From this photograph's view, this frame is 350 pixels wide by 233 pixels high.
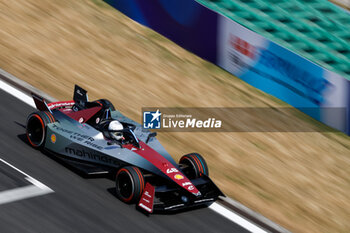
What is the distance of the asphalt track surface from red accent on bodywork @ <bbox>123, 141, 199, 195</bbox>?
0.68 meters

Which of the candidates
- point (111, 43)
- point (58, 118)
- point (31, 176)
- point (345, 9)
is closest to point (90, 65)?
Result: point (111, 43)

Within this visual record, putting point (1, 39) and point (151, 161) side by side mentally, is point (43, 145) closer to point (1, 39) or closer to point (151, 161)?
point (151, 161)

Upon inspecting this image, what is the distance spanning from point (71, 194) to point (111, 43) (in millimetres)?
6863

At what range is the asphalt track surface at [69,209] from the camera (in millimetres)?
9820

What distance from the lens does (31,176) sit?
35.9 feet

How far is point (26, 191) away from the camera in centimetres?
1051

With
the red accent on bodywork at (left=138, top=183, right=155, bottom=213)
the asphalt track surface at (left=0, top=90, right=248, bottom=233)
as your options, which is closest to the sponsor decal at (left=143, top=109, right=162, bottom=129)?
the asphalt track surface at (left=0, top=90, right=248, bottom=233)

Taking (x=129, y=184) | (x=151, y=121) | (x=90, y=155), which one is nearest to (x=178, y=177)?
(x=129, y=184)

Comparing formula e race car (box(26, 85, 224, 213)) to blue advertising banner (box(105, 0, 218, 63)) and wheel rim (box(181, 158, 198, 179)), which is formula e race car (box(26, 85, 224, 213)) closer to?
wheel rim (box(181, 158, 198, 179))

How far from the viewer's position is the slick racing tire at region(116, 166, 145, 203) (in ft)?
33.9

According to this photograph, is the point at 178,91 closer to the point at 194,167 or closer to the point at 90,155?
the point at 194,167

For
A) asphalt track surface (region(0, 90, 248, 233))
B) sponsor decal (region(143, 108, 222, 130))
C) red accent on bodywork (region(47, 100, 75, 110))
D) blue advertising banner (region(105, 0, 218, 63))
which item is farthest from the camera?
blue advertising banner (region(105, 0, 218, 63))

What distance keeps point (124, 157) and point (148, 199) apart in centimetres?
99

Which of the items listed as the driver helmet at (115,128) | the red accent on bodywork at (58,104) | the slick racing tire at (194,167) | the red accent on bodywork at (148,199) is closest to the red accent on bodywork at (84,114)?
the red accent on bodywork at (58,104)
